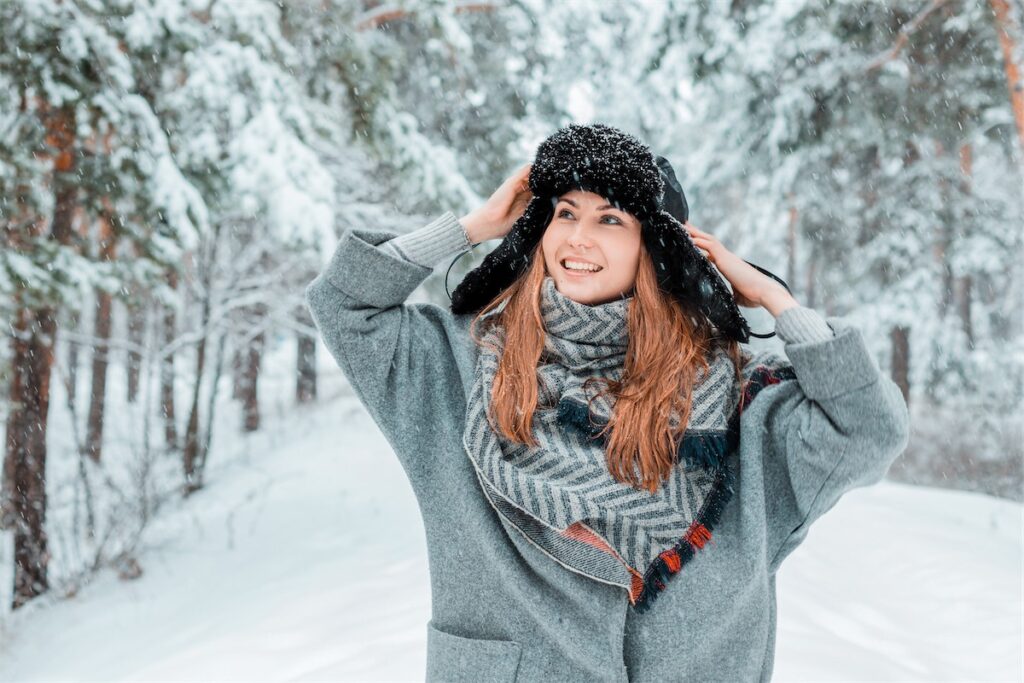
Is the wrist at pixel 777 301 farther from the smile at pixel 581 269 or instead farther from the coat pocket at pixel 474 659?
the coat pocket at pixel 474 659

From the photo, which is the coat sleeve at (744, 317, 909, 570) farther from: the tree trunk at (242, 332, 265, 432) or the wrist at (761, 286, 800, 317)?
the tree trunk at (242, 332, 265, 432)

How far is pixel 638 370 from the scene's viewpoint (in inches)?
68.2

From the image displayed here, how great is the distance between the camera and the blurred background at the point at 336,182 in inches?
192

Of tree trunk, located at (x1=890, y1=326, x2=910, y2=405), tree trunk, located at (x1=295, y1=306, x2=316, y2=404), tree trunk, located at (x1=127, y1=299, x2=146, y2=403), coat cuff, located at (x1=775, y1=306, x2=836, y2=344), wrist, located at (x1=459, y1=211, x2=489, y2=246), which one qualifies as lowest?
tree trunk, located at (x1=295, y1=306, x2=316, y2=404)

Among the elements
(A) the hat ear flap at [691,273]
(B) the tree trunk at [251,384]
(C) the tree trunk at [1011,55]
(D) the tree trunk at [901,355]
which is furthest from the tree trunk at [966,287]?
(B) the tree trunk at [251,384]

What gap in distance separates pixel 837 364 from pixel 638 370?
17.4 inches

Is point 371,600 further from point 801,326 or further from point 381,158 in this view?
point 381,158

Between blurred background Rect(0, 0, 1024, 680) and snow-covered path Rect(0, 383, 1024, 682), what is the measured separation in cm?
7

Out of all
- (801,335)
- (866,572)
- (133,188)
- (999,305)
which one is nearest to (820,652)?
(866,572)

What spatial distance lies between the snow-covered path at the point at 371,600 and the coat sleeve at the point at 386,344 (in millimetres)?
1844

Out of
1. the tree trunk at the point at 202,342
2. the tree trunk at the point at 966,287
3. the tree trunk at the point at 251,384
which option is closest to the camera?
the tree trunk at the point at 202,342

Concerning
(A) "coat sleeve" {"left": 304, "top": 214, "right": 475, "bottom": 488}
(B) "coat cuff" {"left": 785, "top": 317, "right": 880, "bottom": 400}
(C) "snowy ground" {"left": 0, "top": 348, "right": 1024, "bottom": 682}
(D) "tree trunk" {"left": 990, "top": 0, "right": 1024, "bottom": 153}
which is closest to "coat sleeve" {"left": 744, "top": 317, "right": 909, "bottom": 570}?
(B) "coat cuff" {"left": 785, "top": 317, "right": 880, "bottom": 400}

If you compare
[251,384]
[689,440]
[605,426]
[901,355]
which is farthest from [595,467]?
[251,384]

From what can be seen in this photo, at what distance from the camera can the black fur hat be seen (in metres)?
1.72
